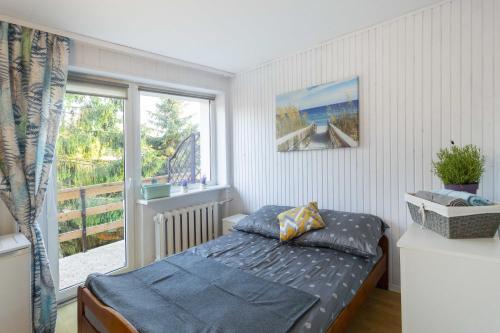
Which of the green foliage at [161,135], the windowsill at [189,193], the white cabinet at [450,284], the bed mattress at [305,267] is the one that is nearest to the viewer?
the white cabinet at [450,284]

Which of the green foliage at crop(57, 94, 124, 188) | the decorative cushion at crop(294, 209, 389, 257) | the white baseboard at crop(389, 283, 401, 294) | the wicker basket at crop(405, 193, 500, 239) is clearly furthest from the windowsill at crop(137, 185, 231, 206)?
the wicker basket at crop(405, 193, 500, 239)

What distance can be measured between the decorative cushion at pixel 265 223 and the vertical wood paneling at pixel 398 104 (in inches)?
12.9

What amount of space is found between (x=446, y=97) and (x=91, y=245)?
11.5ft

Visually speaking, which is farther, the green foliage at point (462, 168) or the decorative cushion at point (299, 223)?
the decorative cushion at point (299, 223)

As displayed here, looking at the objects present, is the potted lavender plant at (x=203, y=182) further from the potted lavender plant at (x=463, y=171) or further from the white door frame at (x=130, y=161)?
the potted lavender plant at (x=463, y=171)

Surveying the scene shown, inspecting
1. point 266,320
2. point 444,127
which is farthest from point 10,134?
point 444,127

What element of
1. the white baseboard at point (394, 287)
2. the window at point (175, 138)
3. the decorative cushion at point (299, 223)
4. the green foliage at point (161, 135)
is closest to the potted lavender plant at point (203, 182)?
the window at point (175, 138)

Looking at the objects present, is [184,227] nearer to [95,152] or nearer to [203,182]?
[203,182]

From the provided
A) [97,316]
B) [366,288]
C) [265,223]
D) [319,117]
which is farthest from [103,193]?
[366,288]

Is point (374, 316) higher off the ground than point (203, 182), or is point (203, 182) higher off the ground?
point (203, 182)

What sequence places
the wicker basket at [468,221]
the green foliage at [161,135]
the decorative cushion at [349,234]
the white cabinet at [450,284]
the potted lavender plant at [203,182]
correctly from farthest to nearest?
the potted lavender plant at [203,182] < the green foliage at [161,135] < the decorative cushion at [349,234] < the wicker basket at [468,221] < the white cabinet at [450,284]

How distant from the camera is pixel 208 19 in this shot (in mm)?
2211

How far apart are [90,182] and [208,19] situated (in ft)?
6.29

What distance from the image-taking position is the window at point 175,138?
312 centimetres
